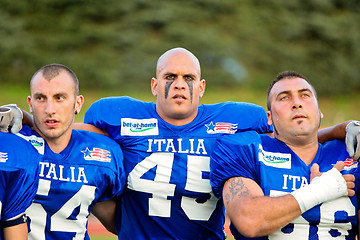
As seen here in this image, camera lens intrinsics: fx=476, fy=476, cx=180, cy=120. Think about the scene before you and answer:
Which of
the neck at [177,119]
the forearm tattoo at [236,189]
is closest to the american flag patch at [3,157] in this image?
the neck at [177,119]

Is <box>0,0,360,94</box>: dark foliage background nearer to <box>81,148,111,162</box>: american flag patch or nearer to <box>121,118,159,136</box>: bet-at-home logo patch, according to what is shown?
<box>121,118,159,136</box>: bet-at-home logo patch

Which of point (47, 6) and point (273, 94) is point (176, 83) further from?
point (47, 6)

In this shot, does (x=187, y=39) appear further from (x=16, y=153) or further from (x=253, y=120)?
(x=16, y=153)

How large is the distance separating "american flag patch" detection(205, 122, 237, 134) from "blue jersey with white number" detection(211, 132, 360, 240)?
294 millimetres

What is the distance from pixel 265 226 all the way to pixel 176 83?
118cm

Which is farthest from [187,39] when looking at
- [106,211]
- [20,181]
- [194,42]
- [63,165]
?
[20,181]

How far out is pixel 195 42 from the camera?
54.8 feet

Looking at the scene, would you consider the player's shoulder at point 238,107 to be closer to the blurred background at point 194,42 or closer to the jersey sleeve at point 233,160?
the jersey sleeve at point 233,160

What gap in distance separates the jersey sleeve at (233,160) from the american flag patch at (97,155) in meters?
0.69

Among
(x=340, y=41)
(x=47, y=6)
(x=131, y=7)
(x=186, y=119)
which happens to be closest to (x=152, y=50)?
(x=131, y=7)

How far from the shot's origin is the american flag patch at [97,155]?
3.02m

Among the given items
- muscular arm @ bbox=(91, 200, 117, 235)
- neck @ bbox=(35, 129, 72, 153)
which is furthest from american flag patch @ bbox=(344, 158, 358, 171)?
neck @ bbox=(35, 129, 72, 153)

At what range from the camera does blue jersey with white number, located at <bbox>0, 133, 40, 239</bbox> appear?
2525 mm

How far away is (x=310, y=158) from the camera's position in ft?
9.41
